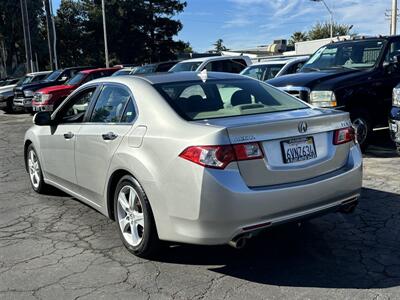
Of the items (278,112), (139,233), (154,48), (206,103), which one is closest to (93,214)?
(139,233)

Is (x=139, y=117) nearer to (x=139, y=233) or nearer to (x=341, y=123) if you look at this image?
(x=139, y=233)

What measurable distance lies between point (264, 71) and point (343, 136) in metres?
8.64

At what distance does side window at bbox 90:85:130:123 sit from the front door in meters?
0.27

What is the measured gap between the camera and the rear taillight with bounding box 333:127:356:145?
163 inches

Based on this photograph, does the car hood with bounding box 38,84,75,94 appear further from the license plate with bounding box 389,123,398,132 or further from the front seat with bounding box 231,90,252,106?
the front seat with bounding box 231,90,252,106

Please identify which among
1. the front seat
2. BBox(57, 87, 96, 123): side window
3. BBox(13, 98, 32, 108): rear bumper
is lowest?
BBox(13, 98, 32, 108): rear bumper

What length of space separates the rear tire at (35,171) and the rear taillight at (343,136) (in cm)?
389

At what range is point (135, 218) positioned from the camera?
4250mm

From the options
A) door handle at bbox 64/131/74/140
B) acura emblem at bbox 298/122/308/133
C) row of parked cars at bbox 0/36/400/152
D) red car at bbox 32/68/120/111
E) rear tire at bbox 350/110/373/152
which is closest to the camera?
acura emblem at bbox 298/122/308/133

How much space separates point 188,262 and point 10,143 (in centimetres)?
913

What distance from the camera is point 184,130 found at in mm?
3789

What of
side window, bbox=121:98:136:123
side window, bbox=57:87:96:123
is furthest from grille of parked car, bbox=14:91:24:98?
side window, bbox=121:98:136:123

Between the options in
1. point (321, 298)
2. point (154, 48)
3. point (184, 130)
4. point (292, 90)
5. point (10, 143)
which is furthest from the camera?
point (154, 48)

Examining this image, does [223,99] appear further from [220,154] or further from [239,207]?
[239,207]
